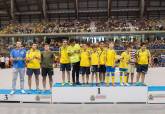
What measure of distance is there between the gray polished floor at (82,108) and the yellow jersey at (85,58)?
7.34ft

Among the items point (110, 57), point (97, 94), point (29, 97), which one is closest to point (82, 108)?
point (97, 94)

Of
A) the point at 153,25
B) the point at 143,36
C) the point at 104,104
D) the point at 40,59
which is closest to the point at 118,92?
the point at 104,104

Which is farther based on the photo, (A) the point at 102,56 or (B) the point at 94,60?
(B) the point at 94,60

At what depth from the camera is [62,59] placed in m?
16.2

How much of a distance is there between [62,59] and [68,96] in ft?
5.93

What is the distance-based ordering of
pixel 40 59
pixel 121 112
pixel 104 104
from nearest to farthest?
pixel 121 112 < pixel 104 104 < pixel 40 59

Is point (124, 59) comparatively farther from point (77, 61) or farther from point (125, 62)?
point (77, 61)

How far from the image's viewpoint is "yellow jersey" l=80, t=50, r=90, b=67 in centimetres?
1623

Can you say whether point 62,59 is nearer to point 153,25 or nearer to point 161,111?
point 161,111

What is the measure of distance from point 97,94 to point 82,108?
136cm

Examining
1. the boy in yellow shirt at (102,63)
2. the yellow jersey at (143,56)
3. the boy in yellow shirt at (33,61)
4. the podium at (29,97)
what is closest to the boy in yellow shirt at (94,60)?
the boy in yellow shirt at (102,63)

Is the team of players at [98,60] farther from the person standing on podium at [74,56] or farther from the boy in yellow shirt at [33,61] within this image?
the boy in yellow shirt at [33,61]

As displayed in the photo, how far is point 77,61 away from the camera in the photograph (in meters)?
16.1

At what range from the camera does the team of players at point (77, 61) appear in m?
15.7
